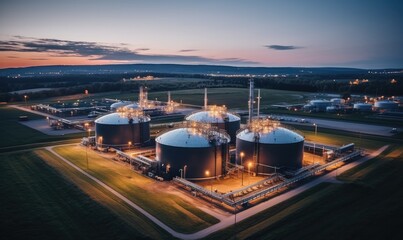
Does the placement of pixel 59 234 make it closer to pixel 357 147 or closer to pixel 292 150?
pixel 292 150

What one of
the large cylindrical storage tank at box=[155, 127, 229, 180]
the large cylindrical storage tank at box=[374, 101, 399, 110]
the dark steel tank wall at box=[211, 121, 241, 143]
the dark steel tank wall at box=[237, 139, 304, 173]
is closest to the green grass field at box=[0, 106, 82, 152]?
the dark steel tank wall at box=[211, 121, 241, 143]

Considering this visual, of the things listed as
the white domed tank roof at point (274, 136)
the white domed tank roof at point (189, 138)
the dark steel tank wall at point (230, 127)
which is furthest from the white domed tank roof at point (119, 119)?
the white domed tank roof at point (274, 136)

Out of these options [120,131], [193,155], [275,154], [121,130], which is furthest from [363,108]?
[193,155]

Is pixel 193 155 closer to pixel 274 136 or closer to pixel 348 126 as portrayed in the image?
pixel 274 136

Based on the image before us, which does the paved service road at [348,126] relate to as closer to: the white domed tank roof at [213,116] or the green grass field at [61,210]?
the white domed tank roof at [213,116]

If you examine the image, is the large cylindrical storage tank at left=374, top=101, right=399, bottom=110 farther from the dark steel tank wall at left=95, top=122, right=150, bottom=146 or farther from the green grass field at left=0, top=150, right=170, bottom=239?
the green grass field at left=0, top=150, right=170, bottom=239

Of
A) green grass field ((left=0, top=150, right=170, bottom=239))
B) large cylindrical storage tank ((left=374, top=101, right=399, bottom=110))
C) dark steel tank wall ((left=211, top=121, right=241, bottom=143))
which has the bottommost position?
green grass field ((left=0, top=150, right=170, bottom=239))

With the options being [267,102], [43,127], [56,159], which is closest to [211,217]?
[56,159]
